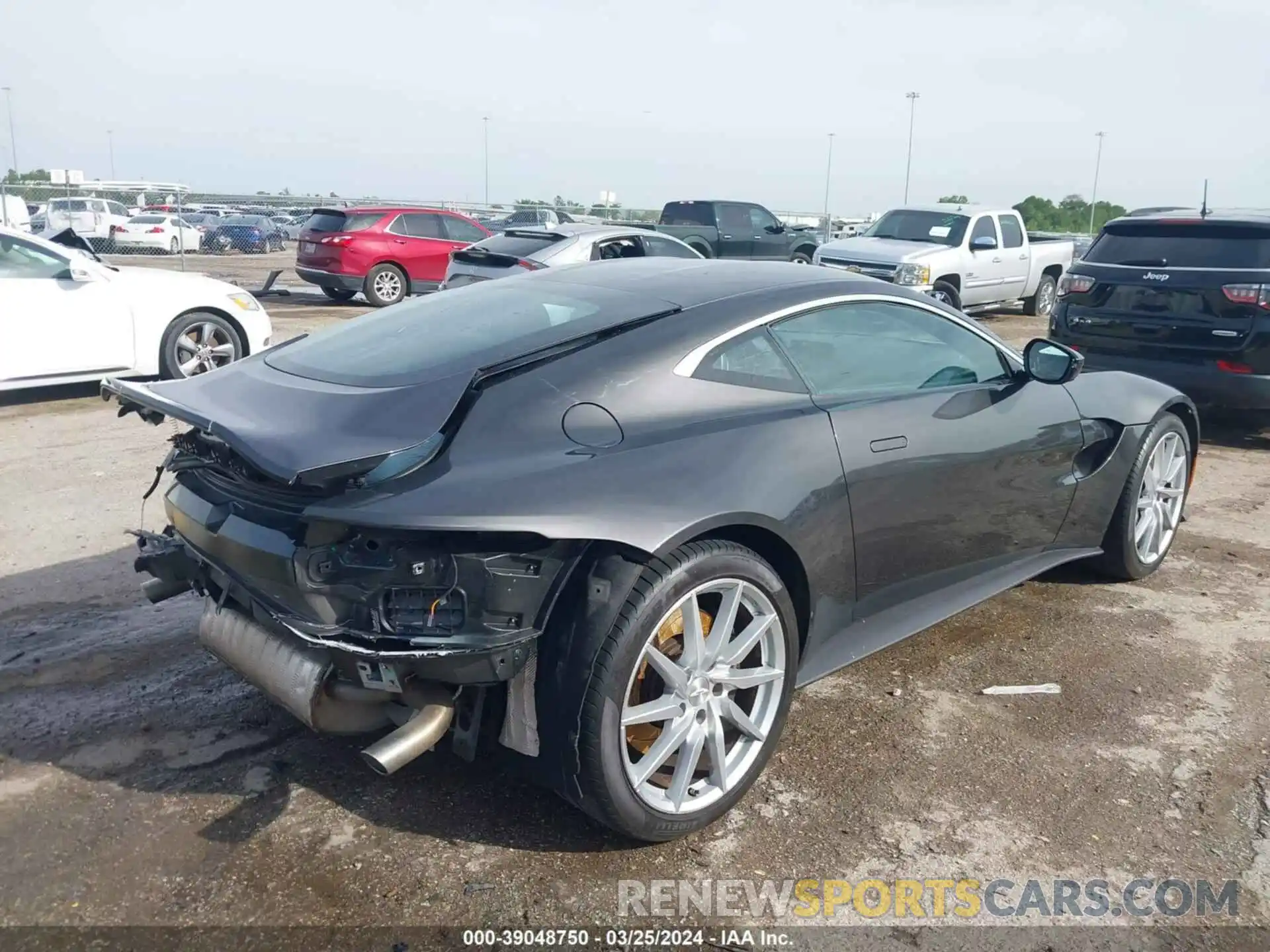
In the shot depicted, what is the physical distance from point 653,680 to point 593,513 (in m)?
0.56

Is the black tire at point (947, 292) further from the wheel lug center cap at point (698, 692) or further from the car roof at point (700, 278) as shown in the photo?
the wheel lug center cap at point (698, 692)

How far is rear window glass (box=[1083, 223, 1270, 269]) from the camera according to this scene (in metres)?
7.41

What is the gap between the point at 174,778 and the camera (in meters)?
3.20

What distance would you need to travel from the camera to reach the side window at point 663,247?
42.6ft

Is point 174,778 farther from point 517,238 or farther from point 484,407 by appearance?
point 517,238

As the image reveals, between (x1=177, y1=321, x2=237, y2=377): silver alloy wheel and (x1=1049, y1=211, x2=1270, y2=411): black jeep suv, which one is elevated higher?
(x1=1049, y1=211, x2=1270, y2=411): black jeep suv

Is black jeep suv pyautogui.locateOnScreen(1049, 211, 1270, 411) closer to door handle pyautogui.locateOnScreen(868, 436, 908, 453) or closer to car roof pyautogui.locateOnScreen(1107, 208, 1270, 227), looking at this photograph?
car roof pyautogui.locateOnScreen(1107, 208, 1270, 227)

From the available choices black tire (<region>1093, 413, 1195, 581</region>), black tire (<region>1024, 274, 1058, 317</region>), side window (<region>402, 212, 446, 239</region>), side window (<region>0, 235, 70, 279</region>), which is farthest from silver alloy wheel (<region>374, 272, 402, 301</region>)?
black tire (<region>1093, 413, 1195, 581</region>)

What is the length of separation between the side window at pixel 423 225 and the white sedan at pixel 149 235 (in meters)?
12.7

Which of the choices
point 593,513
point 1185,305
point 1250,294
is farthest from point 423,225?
point 593,513

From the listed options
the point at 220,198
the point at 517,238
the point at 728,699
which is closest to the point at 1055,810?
the point at 728,699

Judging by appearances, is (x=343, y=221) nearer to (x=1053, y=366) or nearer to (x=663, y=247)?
(x=663, y=247)

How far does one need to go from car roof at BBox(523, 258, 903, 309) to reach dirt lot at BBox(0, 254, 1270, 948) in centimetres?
147

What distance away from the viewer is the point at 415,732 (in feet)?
8.87
